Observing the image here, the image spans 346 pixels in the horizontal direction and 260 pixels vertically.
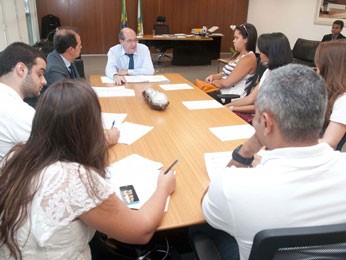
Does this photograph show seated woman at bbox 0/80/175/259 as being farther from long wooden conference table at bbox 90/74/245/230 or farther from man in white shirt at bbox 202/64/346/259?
man in white shirt at bbox 202/64/346/259

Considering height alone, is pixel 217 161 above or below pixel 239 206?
below

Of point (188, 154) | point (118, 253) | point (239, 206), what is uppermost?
point (239, 206)

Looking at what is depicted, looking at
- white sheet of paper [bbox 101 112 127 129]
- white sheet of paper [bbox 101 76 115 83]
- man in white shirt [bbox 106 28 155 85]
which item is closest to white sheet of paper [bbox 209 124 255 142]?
white sheet of paper [bbox 101 112 127 129]

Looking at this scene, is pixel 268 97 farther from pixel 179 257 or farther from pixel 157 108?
pixel 157 108

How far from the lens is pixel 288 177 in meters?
0.82

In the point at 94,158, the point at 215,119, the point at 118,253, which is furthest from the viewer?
the point at 215,119

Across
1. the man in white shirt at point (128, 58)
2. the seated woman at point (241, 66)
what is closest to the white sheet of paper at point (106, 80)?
the man in white shirt at point (128, 58)

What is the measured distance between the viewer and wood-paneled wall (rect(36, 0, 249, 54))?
8555mm

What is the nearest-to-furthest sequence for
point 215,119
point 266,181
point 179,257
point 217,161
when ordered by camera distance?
point 266,181 < point 217,161 < point 179,257 < point 215,119

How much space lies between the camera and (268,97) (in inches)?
36.5

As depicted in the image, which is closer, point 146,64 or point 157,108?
point 157,108

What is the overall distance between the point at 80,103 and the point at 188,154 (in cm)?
78

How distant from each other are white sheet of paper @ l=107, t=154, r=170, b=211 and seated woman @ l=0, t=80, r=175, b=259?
0.23 m

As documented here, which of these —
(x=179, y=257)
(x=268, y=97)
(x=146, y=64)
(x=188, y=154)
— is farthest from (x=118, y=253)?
(x=146, y=64)
